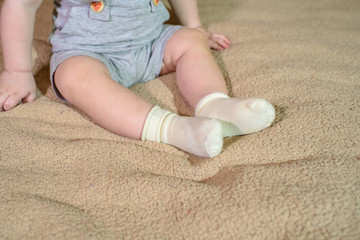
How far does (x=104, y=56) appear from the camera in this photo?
892 mm

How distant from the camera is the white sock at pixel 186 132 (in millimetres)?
628

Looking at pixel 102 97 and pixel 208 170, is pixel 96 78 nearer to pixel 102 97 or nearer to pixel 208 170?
pixel 102 97

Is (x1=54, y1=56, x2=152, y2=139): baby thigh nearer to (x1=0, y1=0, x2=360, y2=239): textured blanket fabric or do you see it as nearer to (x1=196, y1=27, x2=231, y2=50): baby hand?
(x1=0, y1=0, x2=360, y2=239): textured blanket fabric

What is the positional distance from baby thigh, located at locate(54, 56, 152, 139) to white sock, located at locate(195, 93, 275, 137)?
134 millimetres

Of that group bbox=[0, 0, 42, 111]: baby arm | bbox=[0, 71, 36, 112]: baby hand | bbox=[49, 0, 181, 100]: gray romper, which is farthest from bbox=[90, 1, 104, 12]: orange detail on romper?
bbox=[0, 71, 36, 112]: baby hand

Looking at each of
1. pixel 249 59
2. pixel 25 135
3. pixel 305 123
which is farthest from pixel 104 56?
pixel 305 123

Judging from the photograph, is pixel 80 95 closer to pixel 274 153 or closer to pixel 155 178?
pixel 155 178

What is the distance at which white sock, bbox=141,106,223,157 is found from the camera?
2.06 feet

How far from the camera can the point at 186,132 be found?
66 centimetres

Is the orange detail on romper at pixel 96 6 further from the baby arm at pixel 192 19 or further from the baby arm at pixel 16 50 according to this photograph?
the baby arm at pixel 192 19

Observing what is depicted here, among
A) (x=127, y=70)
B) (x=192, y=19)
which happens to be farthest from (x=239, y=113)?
(x=192, y=19)

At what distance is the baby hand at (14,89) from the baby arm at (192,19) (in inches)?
20.0

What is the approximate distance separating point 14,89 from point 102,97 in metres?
0.27

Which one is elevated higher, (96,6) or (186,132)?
(96,6)
